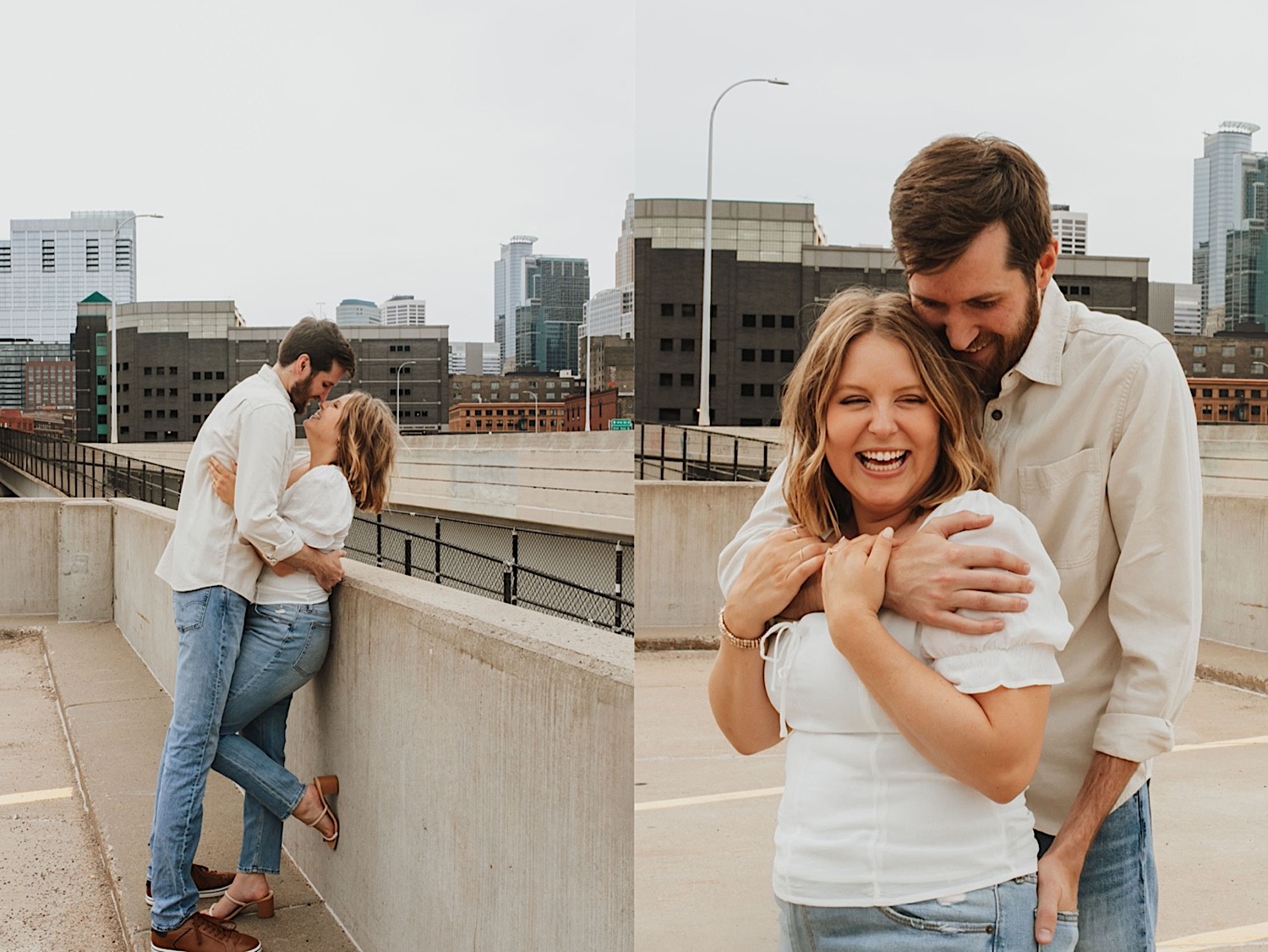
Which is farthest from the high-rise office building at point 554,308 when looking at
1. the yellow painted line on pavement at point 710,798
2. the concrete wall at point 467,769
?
the yellow painted line on pavement at point 710,798

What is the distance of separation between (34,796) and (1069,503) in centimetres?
499

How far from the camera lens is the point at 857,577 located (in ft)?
3.84

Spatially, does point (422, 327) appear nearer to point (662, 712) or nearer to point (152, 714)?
point (152, 714)

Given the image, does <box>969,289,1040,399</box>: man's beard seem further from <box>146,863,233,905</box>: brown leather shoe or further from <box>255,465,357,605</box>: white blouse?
<box>146,863,233,905</box>: brown leather shoe

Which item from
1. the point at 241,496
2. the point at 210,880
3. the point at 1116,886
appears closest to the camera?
the point at 1116,886

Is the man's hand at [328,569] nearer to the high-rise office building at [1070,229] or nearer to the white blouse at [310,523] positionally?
the white blouse at [310,523]

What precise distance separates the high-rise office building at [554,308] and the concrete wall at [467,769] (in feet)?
1.82

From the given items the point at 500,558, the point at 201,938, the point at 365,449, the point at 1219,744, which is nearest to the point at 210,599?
the point at 365,449

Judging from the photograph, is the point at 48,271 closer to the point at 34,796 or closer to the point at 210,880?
the point at 34,796

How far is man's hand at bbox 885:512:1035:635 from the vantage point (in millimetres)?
1126

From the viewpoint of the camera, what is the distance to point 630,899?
76.2 inches

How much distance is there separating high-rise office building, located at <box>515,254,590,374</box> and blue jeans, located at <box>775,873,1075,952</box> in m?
1.02

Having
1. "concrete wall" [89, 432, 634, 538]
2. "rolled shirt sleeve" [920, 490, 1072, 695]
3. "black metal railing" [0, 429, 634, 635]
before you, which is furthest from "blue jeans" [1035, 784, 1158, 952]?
"concrete wall" [89, 432, 634, 538]

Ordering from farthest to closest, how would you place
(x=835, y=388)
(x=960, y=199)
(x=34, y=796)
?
(x=34, y=796)
(x=960, y=199)
(x=835, y=388)
